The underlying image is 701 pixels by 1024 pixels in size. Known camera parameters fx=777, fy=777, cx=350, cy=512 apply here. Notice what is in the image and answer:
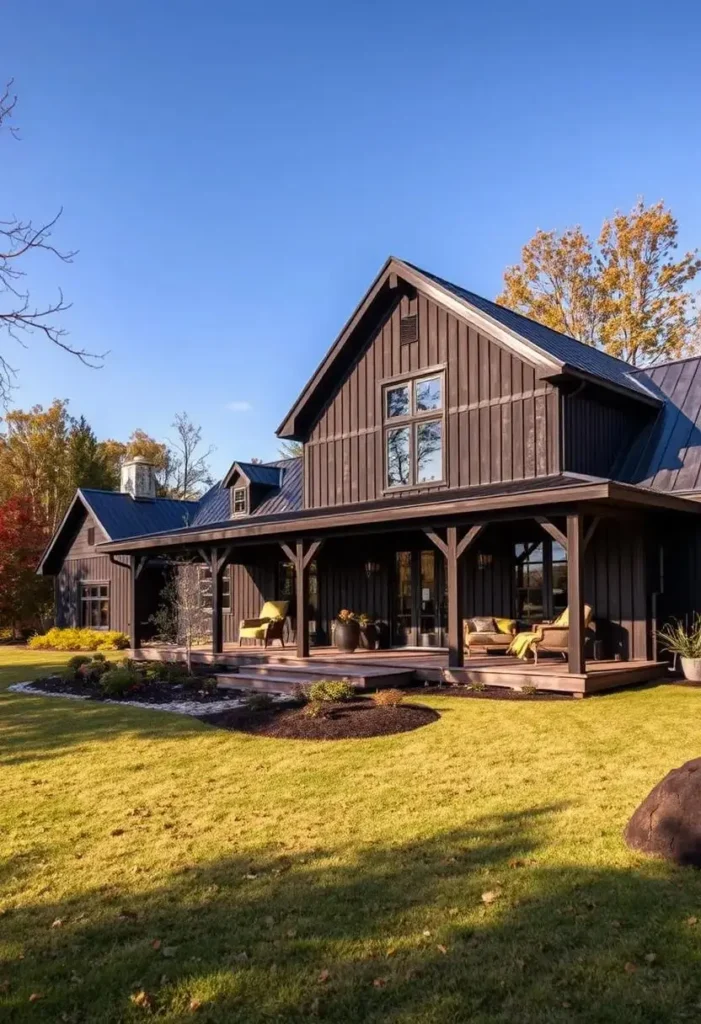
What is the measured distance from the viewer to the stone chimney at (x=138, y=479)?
2741cm

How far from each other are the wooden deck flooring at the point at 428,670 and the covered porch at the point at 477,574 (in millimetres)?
29

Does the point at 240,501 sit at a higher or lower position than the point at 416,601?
higher

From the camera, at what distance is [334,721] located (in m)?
9.09

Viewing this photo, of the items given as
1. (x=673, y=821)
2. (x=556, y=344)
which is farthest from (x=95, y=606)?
(x=673, y=821)

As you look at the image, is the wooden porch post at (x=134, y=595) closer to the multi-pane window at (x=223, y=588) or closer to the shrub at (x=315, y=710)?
the multi-pane window at (x=223, y=588)

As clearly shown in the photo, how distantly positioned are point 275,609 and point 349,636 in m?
3.16

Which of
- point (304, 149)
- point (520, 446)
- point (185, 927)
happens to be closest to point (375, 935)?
point (185, 927)

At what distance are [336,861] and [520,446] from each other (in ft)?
32.0

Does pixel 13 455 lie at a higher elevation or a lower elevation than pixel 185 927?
higher

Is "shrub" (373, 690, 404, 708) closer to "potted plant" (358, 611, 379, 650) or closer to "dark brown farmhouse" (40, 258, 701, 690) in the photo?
"dark brown farmhouse" (40, 258, 701, 690)

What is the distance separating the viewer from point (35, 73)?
698 cm

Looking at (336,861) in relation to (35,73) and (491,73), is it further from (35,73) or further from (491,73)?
(491,73)

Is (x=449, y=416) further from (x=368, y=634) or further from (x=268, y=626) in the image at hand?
(x=268, y=626)

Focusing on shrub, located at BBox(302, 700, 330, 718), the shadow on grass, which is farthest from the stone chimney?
the shadow on grass
